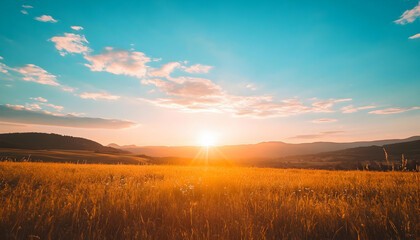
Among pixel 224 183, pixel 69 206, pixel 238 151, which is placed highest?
Answer: pixel 69 206

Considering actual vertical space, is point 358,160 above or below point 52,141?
below

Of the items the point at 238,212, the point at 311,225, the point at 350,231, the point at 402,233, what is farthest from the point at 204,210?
the point at 402,233

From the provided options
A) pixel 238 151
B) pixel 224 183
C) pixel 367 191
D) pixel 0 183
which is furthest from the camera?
pixel 238 151

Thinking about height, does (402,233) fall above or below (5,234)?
below

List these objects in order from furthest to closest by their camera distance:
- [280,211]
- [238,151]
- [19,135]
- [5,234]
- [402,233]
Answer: [238,151]
[19,135]
[280,211]
[402,233]
[5,234]

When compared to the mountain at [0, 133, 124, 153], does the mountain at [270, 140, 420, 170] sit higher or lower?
lower

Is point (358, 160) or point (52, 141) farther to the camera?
point (52, 141)

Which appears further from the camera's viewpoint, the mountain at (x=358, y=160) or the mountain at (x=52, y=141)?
the mountain at (x=52, y=141)

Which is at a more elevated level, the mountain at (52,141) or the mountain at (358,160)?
the mountain at (52,141)

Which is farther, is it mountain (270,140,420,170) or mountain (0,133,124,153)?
mountain (0,133,124,153)

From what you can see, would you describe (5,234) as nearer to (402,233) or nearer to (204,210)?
(204,210)

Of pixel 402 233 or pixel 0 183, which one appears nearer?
pixel 402 233

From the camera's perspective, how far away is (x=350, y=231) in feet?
7.43

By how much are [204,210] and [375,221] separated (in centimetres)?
229
